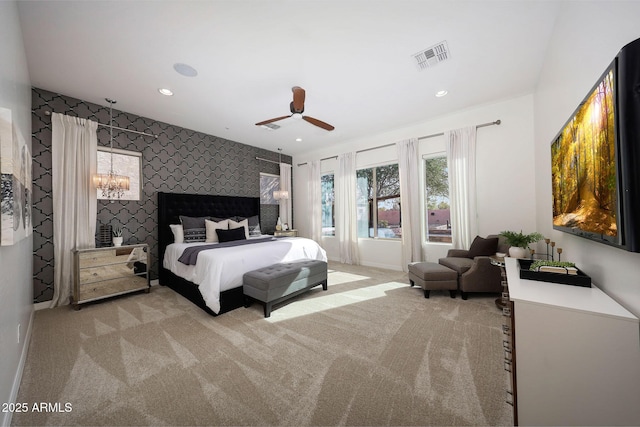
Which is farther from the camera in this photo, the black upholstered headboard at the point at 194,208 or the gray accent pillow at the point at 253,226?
the gray accent pillow at the point at 253,226

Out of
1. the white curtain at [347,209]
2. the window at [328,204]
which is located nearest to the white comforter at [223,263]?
the white curtain at [347,209]

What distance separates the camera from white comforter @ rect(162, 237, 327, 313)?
2.65 metres

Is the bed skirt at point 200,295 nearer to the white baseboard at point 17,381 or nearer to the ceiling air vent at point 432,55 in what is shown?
the white baseboard at point 17,381

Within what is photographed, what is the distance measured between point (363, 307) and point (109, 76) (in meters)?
4.27

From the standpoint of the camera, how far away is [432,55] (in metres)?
2.53

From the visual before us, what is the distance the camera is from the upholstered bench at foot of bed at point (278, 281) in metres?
2.63

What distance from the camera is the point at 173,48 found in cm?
236

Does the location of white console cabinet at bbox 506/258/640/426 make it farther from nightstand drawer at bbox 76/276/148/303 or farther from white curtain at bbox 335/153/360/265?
nightstand drawer at bbox 76/276/148/303

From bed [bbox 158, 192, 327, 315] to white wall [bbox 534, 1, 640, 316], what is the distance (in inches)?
122

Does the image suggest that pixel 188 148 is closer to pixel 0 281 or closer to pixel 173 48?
pixel 173 48

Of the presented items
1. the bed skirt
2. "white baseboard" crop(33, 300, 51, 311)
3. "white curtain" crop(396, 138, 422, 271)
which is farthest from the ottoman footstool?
"white baseboard" crop(33, 300, 51, 311)

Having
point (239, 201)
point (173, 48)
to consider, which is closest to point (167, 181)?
point (239, 201)

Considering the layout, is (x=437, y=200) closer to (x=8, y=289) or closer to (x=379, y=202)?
(x=379, y=202)

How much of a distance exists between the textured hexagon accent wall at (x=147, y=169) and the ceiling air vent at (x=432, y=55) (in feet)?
13.5
